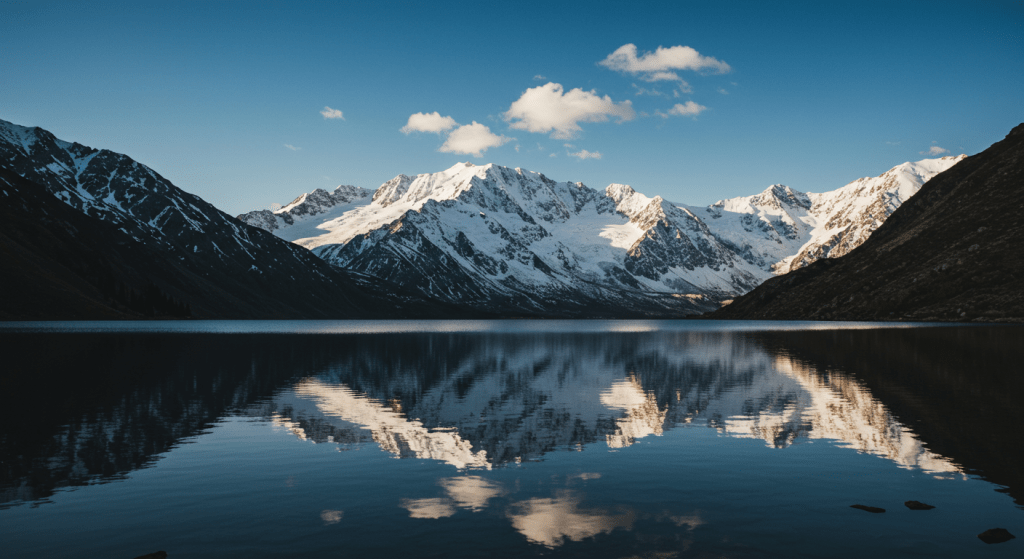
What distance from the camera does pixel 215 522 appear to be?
23.0 m

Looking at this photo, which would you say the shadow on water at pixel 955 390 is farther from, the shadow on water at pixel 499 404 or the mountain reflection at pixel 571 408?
the mountain reflection at pixel 571 408

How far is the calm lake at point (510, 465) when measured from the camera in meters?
21.2

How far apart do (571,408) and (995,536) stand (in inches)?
1240

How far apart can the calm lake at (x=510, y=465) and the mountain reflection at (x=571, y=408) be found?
0.27 meters

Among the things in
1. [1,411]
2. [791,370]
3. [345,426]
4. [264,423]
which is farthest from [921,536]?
[791,370]

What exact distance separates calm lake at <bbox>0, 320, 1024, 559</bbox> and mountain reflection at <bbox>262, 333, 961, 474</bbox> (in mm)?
267

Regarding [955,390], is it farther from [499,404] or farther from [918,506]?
[918,506]

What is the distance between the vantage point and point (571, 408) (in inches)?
1988

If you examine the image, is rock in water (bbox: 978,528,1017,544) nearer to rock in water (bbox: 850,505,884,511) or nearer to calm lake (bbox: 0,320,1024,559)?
calm lake (bbox: 0,320,1024,559)

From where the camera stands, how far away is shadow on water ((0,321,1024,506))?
3406 cm

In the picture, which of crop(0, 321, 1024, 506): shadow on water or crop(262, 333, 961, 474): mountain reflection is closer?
crop(0, 321, 1024, 506): shadow on water

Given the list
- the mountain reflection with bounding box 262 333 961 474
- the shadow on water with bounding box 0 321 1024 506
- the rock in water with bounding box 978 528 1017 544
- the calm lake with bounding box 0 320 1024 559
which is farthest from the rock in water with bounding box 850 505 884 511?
the mountain reflection with bounding box 262 333 961 474

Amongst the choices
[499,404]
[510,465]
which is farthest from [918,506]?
[499,404]

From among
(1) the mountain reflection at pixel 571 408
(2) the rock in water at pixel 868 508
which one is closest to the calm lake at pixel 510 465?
(1) the mountain reflection at pixel 571 408
